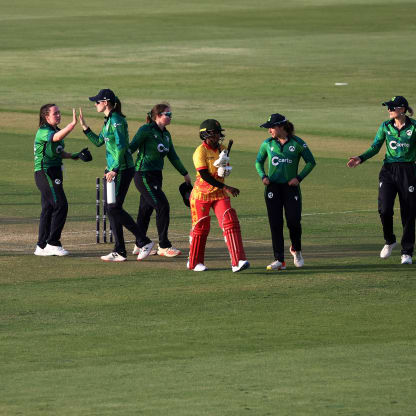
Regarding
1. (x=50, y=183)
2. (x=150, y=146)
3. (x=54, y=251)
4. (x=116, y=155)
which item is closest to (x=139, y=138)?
(x=150, y=146)

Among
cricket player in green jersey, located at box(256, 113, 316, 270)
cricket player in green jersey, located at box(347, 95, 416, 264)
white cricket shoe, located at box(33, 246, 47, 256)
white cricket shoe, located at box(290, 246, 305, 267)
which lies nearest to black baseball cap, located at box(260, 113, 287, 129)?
cricket player in green jersey, located at box(256, 113, 316, 270)

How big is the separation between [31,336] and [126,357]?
1.34 metres

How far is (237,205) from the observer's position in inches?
887

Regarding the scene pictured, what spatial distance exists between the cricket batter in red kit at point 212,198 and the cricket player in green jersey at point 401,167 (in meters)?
2.00

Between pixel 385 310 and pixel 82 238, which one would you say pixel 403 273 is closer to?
pixel 385 310

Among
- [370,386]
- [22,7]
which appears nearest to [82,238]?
[370,386]

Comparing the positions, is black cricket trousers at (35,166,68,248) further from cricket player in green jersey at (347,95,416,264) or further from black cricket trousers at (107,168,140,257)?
cricket player in green jersey at (347,95,416,264)

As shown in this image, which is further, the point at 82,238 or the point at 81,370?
the point at 82,238

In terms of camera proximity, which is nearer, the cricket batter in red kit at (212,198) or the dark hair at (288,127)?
the cricket batter in red kit at (212,198)

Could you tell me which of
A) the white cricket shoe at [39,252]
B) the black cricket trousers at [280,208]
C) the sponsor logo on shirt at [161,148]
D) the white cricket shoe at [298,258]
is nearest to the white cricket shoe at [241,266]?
the black cricket trousers at [280,208]

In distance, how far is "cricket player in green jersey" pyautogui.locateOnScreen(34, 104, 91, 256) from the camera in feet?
57.9

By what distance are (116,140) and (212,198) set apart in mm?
1550

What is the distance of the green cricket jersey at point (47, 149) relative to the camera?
1763 cm

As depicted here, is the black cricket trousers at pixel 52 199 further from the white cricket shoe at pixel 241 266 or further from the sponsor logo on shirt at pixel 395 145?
the sponsor logo on shirt at pixel 395 145
